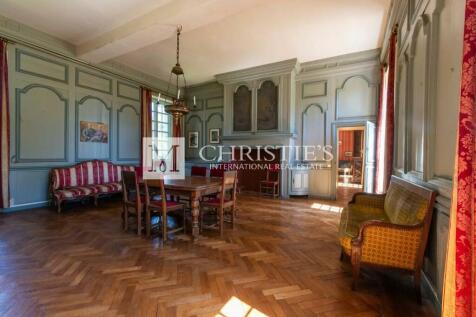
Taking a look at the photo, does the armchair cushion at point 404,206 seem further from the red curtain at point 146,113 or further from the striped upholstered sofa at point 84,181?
the red curtain at point 146,113

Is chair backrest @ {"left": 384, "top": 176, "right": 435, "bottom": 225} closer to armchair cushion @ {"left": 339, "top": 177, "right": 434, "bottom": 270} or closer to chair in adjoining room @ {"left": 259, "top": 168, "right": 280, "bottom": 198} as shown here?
armchair cushion @ {"left": 339, "top": 177, "right": 434, "bottom": 270}

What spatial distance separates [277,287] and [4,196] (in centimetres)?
487

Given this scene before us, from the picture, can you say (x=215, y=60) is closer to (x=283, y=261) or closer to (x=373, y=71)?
(x=373, y=71)

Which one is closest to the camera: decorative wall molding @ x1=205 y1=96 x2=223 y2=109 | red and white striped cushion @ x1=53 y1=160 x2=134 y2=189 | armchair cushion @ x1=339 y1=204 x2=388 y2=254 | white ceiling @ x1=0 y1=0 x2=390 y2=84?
armchair cushion @ x1=339 y1=204 x2=388 y2=254

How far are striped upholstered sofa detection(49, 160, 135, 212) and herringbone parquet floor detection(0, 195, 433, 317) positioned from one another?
95cm

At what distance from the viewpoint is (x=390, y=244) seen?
1.88 m

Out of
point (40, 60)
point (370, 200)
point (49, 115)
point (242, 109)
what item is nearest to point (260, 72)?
point (242, 109)

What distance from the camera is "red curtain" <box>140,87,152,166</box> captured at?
6426mm

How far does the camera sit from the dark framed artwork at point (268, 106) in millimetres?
6152

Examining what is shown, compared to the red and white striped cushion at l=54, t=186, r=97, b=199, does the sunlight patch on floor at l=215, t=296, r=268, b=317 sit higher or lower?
lower

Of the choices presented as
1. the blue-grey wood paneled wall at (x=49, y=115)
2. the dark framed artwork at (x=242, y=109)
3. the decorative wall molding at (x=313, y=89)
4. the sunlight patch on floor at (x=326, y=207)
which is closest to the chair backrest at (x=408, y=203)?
the sunlight patch on floor at (x=326, y=207)

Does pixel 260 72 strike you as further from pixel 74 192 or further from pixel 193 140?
pixel 74 192

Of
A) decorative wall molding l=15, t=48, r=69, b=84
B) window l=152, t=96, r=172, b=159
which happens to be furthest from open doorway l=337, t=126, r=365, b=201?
decorative wall molding l=15, t=48, r=69, b=84

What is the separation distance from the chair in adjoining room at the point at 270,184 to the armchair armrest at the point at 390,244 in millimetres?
4090
